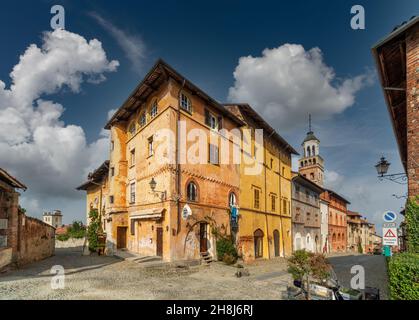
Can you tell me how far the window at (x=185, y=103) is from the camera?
1714 cm

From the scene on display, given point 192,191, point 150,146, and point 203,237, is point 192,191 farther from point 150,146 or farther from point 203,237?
point 150,146

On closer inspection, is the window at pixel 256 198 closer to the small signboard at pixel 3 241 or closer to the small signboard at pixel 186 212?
the small signboard at pixel 186 212

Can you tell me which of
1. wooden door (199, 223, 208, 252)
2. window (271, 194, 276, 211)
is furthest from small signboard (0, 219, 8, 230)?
window (271, 194, 276, 211)

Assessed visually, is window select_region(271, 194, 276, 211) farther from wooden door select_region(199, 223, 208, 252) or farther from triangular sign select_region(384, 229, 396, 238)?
triangular sign select_region(384, 229, 396, 238)

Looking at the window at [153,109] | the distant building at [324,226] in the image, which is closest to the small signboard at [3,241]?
the window at [153,109]

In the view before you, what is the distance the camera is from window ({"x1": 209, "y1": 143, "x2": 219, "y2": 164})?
18.8 m

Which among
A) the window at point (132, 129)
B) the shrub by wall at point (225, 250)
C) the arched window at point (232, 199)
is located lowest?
the shrub by wall at point (225, 250)

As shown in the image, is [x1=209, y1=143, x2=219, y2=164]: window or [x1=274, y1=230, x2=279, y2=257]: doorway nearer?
[x1=209, y1=143, x2=219, y2=164]: window

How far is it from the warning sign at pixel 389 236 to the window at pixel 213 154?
11.6 m

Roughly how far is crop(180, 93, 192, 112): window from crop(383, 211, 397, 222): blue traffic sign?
1210cm

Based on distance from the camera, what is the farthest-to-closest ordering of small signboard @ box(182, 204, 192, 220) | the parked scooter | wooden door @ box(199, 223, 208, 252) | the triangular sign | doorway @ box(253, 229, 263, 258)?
doorway @ box(253, 229, 263, 258) → wooden door @ box(199, 223, 208, 252) → small signboard @ box(182, 204, 192, 220) → the triangular sign → the parked scooter

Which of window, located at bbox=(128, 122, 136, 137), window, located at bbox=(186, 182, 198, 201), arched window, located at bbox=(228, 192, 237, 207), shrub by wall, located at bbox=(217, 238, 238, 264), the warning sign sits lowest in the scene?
shrub by wall, located at bbox=(217, 238, 238, 264)

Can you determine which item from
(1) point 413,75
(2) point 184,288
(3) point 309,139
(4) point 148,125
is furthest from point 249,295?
(3) point 309,139
